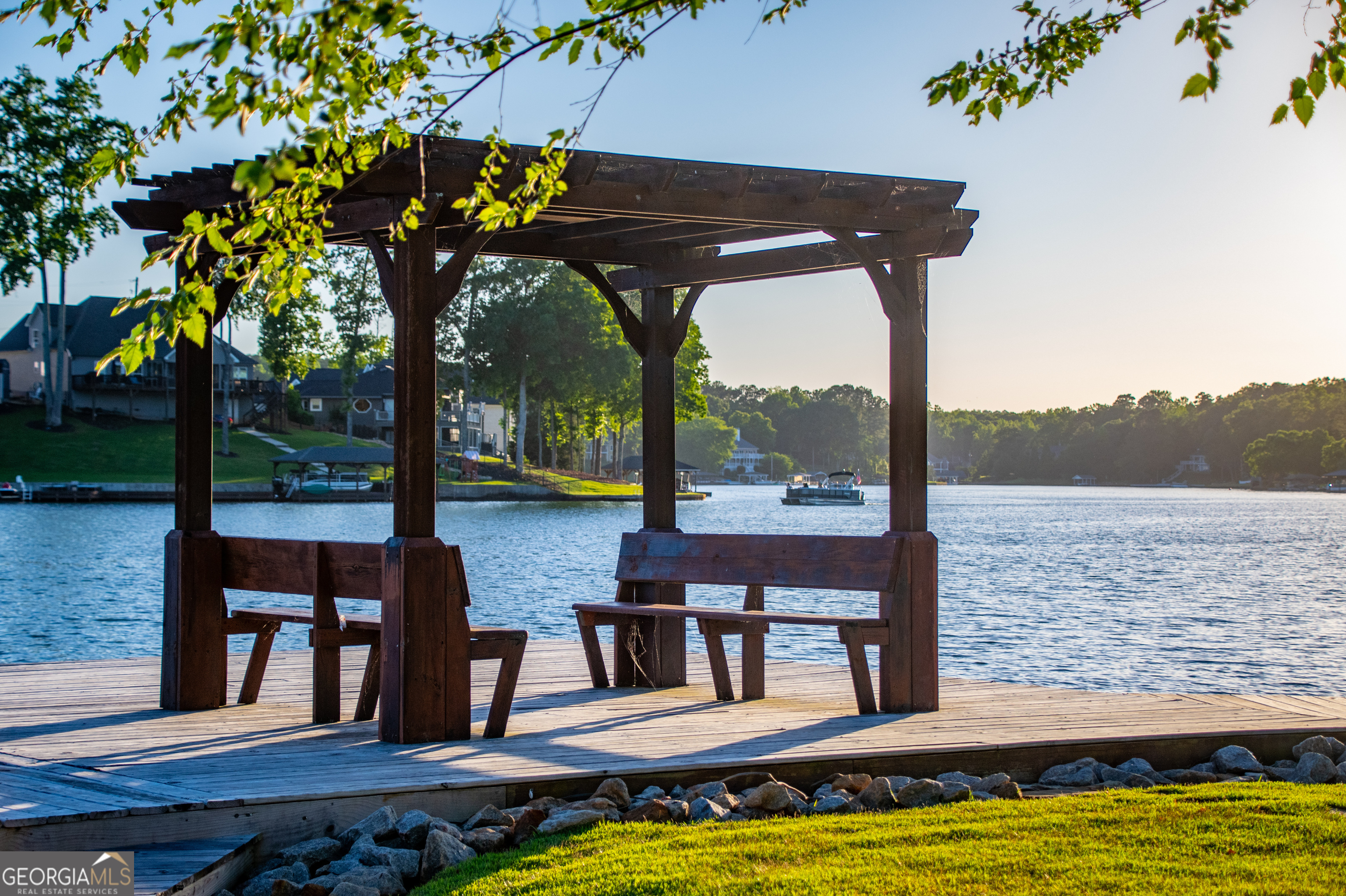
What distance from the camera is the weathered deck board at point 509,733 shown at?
5.07 m

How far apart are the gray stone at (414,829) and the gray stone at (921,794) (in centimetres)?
203

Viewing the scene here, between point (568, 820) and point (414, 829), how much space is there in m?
0.61

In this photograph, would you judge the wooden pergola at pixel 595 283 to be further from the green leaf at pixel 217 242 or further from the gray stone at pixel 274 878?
the green leaf at pixel 217 242

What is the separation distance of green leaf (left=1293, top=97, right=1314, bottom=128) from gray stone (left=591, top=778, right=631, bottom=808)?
358 cm

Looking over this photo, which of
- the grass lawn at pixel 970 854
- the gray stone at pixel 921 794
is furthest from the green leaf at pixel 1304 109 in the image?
the gray stone at pixel 921 794

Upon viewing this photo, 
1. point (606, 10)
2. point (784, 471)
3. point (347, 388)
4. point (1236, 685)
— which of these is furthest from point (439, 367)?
point (784, 471)

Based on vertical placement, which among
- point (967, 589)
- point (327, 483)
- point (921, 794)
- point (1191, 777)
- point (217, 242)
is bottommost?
point (967, 589)

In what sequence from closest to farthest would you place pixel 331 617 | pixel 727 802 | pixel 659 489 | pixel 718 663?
pixel 727 802
pixel 331 617
pixel 718 663
pixel 659 489

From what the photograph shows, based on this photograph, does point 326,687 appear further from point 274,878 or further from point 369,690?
point 274,878

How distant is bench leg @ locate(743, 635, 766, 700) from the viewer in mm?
7754

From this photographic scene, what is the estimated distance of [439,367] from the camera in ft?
188

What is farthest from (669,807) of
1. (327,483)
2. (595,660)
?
(327,483)

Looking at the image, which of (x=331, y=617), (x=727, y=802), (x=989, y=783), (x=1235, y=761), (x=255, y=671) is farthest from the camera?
(x=255, y=671)

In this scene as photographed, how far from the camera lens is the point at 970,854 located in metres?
4.41
